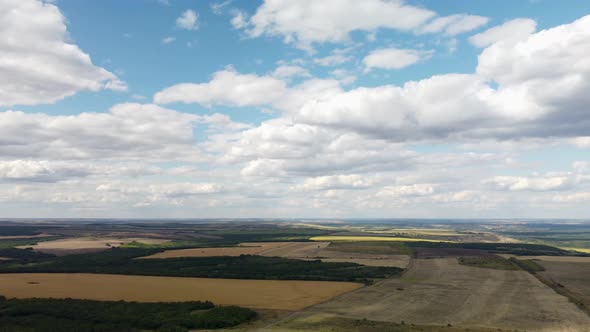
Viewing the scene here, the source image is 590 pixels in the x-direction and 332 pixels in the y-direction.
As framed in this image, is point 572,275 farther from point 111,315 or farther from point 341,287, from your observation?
point 111,315

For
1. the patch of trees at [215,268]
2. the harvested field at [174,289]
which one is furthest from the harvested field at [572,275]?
the harvested field at [174,289]

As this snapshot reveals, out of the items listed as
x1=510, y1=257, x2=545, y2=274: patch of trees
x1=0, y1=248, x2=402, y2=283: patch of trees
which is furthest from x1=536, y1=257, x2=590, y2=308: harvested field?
x1=0, y1=248, x2=402, y2=283: patch of trees

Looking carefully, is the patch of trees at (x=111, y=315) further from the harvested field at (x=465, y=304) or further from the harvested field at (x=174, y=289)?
the harvested field at (x=465, y=304)

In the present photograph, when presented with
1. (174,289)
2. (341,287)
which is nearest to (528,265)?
(341,287)

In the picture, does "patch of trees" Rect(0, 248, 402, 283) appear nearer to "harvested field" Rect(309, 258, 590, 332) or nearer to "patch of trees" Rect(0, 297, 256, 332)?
"harvested field" Rect(309, 258, 590, 332)

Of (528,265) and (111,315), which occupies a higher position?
(111,315)

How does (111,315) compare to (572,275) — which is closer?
(111,315)

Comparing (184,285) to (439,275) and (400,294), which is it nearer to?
(400,294)
